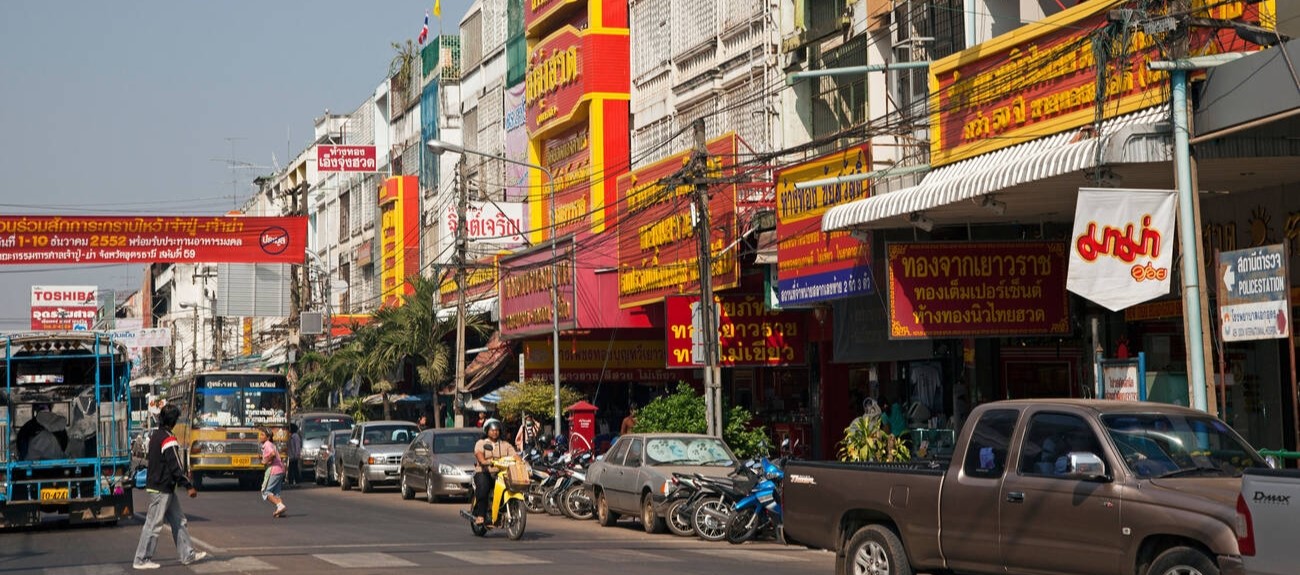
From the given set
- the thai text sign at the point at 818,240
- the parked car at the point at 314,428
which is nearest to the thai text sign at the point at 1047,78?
the thai text sign at the point at 818,240

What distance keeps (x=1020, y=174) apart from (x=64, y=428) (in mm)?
15816

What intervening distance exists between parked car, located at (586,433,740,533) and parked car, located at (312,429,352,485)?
17435 millimetres

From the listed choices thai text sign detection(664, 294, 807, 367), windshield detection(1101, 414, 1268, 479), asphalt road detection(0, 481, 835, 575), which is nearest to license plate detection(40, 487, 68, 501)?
asphalt road detection(0, 481, 835, 575)

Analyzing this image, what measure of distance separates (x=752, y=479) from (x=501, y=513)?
3509 millimetres

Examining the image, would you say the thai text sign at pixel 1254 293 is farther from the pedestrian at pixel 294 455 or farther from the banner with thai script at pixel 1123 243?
the pedestrian at pixel 294 455

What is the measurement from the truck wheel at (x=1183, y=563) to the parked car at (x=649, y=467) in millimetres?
12872

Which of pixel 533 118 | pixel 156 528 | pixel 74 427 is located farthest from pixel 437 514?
pixel 533 118

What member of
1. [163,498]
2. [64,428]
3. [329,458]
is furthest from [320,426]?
[163,498]

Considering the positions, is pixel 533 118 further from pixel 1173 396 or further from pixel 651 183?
pixel 1173 396

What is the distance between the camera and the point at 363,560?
17.9 m

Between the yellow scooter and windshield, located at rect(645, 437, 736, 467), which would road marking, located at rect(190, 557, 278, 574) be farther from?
windshield, located at rect(645, 437, 736, 467)

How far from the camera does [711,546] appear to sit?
20844 millimetres

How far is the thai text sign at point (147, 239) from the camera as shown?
134ft

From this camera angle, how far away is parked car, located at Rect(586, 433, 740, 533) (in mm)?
23156
